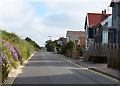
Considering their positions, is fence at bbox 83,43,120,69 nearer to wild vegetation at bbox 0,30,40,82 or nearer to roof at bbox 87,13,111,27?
wild vegetation at bbox 0,30,40,82

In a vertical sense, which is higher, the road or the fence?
the fence

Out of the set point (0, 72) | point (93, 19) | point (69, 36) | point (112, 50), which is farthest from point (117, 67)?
point (69, 36)

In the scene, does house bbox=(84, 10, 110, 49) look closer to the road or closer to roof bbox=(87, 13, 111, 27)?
roof bbox=(87, 13, 111, 27)

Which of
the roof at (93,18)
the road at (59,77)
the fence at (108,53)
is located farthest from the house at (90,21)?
the road at (59,77)

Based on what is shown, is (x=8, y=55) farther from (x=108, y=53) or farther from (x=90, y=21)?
(x=90, y=21)

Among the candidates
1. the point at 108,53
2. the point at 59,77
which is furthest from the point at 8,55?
the point at 108,53

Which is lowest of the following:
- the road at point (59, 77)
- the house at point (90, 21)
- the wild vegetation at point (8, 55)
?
the road at point (59, 77)

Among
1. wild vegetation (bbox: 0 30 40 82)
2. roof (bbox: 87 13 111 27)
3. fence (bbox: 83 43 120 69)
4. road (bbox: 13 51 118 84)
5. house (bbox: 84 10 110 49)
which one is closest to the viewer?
wild vegetation (bbox: 0 30 40 82)

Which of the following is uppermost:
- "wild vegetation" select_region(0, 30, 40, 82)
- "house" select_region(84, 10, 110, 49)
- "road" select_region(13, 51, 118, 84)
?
"house" select_region(84, 10, 110, 49)

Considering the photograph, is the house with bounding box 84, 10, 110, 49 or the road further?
the house with bounding box 84, 10, 110, 49

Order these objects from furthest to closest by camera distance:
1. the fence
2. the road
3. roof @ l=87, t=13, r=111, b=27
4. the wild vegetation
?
roof @ l=87, t=13, r=111, b=27 → the fence → the road → the wild vegetation

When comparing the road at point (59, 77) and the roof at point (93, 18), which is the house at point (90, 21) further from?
the road at point (59, 77)

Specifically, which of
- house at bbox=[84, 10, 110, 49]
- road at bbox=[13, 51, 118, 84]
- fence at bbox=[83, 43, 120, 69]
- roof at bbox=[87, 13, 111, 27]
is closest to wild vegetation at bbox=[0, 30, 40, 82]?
road at bbox=[13, 51, 118, 84]

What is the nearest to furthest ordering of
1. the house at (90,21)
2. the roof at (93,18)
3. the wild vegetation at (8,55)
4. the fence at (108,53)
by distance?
the wild vegetation at (8,55), the fence at (108,53), the house at (90,21), the roof at (93,18)
